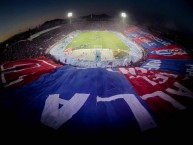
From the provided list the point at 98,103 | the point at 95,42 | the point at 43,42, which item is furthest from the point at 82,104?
the point at 43,42

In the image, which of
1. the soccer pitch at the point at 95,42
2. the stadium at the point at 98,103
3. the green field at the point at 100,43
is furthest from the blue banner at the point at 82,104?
the soccer pitch at the point at 95,42

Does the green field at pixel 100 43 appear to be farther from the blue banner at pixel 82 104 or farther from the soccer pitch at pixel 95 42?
the blue banner at pixel 82 104

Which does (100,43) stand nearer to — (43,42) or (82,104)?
(43,42)

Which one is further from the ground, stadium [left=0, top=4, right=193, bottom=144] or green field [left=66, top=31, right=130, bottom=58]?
green field [left=66, top=31, right=130, bottom=58]

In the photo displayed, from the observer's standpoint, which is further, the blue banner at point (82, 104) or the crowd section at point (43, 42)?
the crowd section at point (43, 42)

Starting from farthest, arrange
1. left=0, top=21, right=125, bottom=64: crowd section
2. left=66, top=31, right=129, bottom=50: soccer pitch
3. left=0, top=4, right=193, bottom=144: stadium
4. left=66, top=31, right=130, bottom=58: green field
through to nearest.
→ left=66, top=31, right=129, bottom=50: soccer pitch → left=66, top=31, right=130, bottom=58: green field → left=0, top=21, right=125, bottom=64: crowd section → left=0, top=4, right=193, bottom=144: stadium

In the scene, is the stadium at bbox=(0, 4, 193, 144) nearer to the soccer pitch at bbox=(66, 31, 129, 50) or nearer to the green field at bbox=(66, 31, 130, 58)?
the green field at bbox=(66, 31, 130, 58)

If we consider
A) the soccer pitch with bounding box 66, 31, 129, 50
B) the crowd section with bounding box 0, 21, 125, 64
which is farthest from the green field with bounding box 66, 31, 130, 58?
the crowd section with bounding box 0, 21, 125, 64
